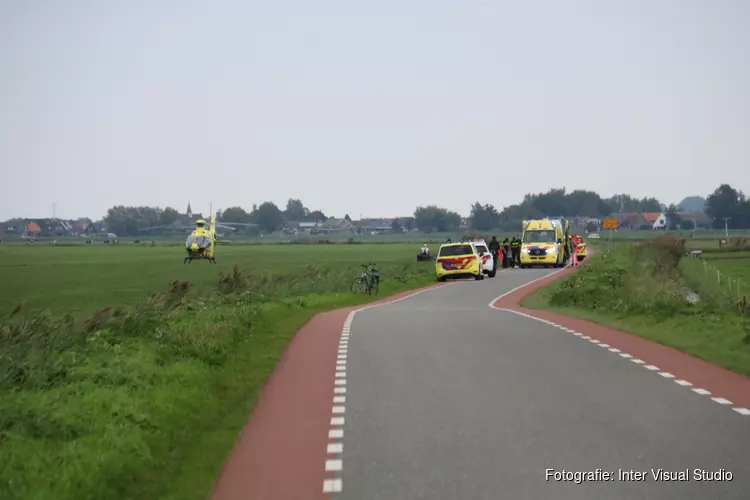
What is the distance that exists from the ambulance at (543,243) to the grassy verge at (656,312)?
18949 mm

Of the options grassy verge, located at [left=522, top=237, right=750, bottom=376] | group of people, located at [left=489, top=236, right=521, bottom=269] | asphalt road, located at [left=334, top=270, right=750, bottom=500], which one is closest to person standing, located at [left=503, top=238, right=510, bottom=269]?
group of people, located at [left=489, top=236, right=521, bottom=269]

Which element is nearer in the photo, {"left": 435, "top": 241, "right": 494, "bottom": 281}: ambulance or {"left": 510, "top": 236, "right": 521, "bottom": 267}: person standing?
{"left": 435, "top": 241, "right": 494, "bottom": 281}: ambulance

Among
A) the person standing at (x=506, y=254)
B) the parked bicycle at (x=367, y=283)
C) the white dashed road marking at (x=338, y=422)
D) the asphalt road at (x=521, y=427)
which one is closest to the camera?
the asphalt road at (x=521, y=427)

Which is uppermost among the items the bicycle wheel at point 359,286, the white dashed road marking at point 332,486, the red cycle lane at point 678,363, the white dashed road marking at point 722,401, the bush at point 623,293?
the white dashed road marking at point 332,486

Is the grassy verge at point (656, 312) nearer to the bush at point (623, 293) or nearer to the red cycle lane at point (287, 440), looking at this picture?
the bush at point (623, 293)

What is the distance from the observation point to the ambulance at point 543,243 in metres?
68.5

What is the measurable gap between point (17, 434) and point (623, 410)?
628 cm

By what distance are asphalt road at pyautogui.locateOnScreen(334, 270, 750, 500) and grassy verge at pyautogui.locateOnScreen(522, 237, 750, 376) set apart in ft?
6.77

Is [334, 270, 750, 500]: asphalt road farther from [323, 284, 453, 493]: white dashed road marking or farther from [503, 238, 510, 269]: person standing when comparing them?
[503, 238, 510, 269]: person standing

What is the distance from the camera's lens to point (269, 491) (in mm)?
8391

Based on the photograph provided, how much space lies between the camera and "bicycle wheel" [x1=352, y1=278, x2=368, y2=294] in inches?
1746

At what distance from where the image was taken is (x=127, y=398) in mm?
12320

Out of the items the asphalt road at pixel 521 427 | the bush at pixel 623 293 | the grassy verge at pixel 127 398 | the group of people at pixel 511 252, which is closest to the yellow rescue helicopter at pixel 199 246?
the group of people at pixel 511 252

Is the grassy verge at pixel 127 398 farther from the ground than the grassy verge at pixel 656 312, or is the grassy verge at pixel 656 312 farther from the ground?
the grassy verge at pixel 127 398
